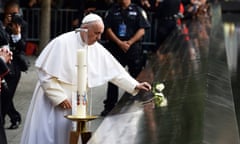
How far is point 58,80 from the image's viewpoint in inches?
277

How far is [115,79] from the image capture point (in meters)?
7.34

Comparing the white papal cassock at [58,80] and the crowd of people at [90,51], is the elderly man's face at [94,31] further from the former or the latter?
the white papal cassock at [58,80]

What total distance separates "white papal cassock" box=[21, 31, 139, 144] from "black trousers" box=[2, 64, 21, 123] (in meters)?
2.28

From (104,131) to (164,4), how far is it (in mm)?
10558

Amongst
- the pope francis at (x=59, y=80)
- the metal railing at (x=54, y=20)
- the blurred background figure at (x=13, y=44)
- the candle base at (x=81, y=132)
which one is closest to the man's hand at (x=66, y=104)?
the pope francis at (x=59, y=80)

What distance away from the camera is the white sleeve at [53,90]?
6973mm

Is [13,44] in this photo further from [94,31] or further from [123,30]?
[94,31]

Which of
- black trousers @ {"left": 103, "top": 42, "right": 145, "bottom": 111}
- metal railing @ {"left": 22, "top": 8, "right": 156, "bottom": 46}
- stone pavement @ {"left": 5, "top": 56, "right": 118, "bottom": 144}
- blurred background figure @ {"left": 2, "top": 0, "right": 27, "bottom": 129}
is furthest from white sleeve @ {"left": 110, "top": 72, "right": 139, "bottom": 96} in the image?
metal railing @ {"left": 22, "top": 8, "right": 156, "bottom": 46}

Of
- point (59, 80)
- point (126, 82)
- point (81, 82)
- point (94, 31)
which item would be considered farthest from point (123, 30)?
point (81, 82)

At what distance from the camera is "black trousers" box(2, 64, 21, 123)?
9578mm

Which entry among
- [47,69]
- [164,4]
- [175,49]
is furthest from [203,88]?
[164,4]

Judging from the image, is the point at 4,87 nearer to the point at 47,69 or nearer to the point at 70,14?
the point at 47,69

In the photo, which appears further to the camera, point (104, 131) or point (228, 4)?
point (228, 4)

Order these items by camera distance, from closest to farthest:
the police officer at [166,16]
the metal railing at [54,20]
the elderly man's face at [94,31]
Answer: the elderly man's face at [94,31]
the police officer at [166,16]
the metal railing at [54,20]
